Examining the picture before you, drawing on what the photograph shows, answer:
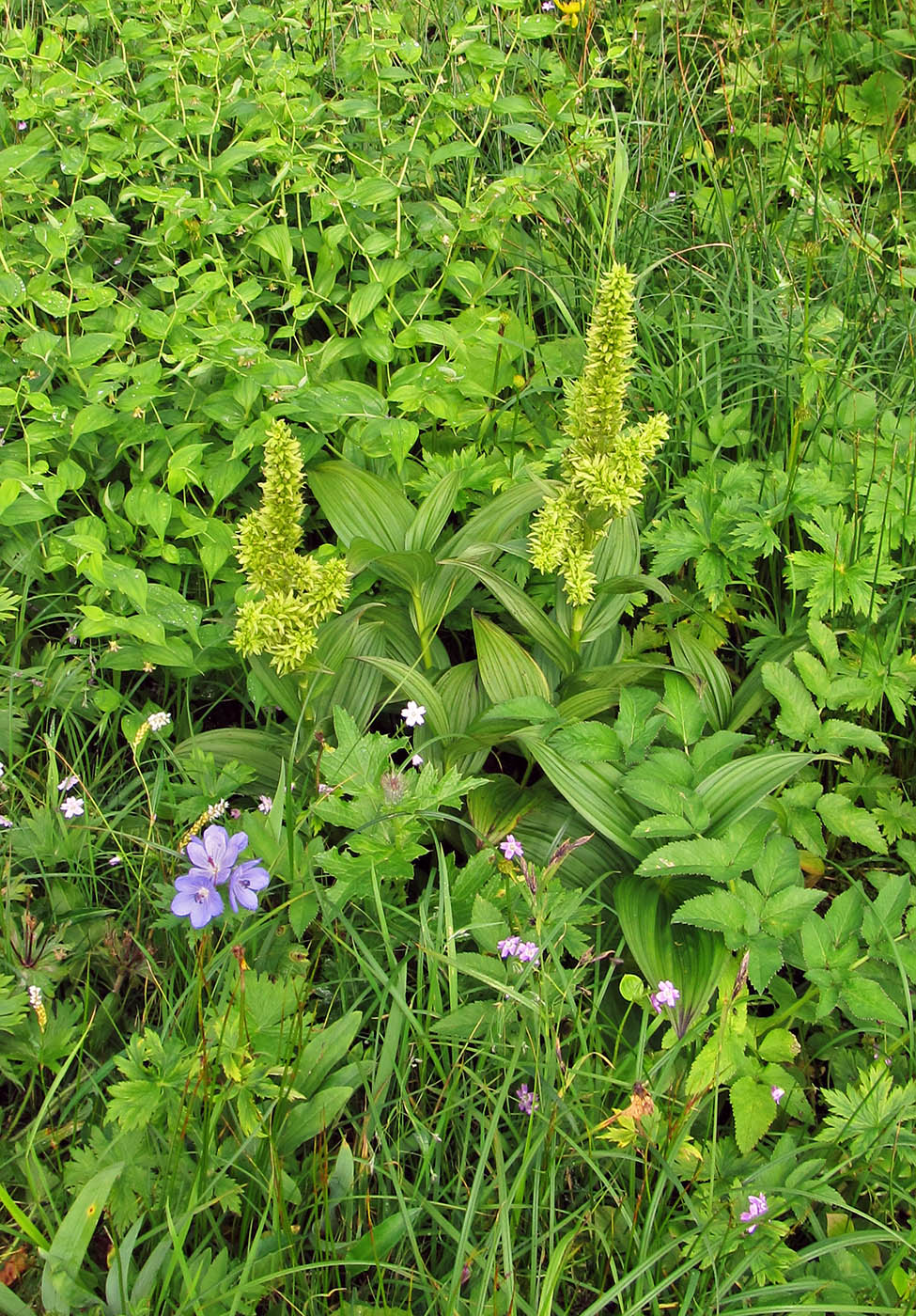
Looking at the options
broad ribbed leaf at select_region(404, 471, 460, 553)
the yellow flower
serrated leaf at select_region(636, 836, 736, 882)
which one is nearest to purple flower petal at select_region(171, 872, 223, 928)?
serrated leaf at select_region(636, 836, 736, 882)

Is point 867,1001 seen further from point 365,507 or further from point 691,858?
point 365,507

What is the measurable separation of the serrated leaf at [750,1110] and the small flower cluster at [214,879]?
91cm

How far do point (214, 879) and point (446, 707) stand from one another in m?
1.05

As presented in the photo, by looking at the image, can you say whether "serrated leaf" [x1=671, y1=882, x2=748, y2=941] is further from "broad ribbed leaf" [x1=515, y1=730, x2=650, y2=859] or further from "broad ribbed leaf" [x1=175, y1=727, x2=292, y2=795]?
"broad ribbed leaf" [x1=175, y1=727, x2=292, y2=795]

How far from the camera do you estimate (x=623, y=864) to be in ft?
7.70

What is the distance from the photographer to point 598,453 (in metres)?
2.35

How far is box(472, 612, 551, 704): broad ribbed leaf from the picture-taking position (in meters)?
2.54

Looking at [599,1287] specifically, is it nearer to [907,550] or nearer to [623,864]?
[623,864]

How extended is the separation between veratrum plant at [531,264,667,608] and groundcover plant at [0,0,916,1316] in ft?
0.04

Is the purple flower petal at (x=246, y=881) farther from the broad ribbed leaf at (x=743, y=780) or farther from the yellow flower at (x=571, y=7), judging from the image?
the yellow flower at (x=571, y=7)

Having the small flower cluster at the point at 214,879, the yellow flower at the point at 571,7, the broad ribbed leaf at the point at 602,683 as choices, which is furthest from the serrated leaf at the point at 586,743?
the yellow flower at the point at 571,7

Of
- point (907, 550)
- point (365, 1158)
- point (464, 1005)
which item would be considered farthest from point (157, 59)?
point (365, 1158)

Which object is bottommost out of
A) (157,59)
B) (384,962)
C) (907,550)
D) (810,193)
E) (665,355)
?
(384,962)

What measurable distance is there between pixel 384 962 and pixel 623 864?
0.59 metres
